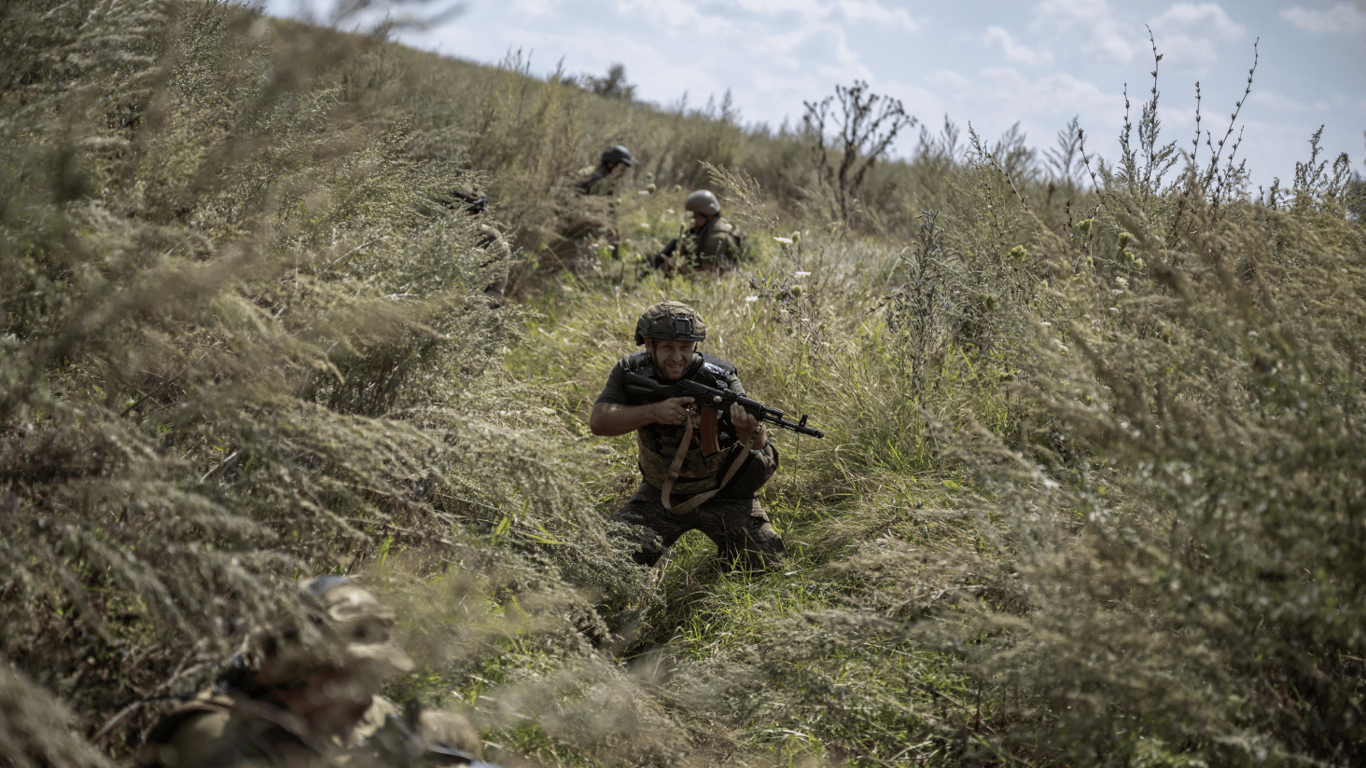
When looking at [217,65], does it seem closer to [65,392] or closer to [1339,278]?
[65,392]

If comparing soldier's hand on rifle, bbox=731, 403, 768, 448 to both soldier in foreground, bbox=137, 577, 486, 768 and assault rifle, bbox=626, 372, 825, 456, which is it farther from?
soldier in foreground, bbox=137, 577, 486, 768

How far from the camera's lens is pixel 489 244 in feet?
15.6

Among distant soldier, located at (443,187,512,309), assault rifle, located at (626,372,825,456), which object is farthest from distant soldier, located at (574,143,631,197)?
assault rifle, located at (626,372,825,456)

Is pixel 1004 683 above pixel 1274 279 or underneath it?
underneath

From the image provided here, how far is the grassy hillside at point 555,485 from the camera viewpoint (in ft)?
5.68

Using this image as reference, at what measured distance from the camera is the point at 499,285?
5.54 m

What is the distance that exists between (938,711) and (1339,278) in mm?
1654

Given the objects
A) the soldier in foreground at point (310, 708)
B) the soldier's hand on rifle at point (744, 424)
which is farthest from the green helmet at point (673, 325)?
the soldier in foreground at point (310, 708)

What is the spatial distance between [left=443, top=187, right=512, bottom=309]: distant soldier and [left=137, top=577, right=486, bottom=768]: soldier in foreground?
1.88 meters

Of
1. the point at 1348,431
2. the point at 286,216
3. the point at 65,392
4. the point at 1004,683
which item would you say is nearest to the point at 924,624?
the point at 1004,683

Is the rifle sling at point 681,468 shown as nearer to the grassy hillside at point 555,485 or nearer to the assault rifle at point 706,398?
the assault rifle at point 706,398

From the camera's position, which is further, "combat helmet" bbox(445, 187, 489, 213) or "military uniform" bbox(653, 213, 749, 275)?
"military uniform" bbox(653, 213, 749, 275)

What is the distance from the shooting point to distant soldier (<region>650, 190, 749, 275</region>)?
265 inches

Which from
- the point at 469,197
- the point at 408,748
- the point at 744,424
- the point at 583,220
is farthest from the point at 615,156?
the point at 408,748
